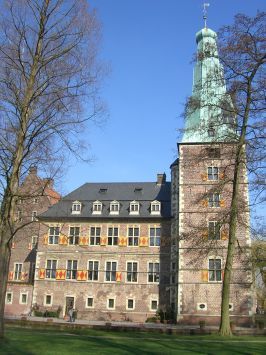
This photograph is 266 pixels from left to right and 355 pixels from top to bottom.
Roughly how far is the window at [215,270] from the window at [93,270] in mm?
9934

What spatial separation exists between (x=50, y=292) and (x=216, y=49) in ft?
85.2

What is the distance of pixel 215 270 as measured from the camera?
31844 mm

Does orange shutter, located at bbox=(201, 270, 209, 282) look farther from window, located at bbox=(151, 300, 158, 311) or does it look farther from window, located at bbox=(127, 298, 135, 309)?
window, located at bbox=(127, 298, 135, 309)

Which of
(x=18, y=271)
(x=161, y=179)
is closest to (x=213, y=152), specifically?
(x=161, y=179)

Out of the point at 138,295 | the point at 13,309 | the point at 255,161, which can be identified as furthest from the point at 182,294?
the point at 255,161

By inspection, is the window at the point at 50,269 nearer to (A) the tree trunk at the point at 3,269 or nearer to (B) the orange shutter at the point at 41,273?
(B) the orange shutter at the point at 41,273

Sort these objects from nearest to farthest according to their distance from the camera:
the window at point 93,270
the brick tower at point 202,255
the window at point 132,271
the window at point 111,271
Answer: the brick tower at point 202,255
the window at point 132,271
the window at point 111,271
the window at point 93,270

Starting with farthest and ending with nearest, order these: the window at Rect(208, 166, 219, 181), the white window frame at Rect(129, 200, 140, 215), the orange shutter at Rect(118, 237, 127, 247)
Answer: the white window frame at Rect(129, 200, 140, 215), the orange shutter at Rect(118, 237, 127, 247), the window at Rect(208, 166, 219, 181)

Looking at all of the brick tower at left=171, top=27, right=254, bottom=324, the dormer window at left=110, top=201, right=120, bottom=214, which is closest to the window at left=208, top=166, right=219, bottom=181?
the brick tower at left=171, top=27, right=254, bottom=324

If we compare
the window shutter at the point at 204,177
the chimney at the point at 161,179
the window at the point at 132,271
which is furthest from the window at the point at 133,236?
the window shutter at the point at 204,177

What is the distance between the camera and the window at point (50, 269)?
37.2m

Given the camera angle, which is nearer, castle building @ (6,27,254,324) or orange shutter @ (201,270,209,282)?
castle building @ (6,27,254,324)

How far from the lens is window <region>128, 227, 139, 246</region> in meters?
36.7

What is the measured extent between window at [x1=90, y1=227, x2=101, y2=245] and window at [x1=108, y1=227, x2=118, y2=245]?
93cm
